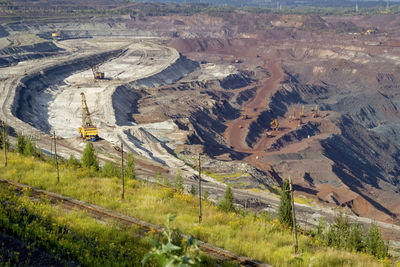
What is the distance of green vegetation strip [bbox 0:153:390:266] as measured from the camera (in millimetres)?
13484

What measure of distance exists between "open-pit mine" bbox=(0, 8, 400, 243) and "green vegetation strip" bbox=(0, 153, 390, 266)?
14757mm

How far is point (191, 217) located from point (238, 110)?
76.9m

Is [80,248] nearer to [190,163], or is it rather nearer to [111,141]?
[190,163]

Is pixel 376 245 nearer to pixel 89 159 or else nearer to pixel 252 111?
pixel 89 159

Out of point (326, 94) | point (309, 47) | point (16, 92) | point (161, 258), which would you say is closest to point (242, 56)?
point (309, 47)

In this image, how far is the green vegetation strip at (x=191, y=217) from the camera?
13.5 m

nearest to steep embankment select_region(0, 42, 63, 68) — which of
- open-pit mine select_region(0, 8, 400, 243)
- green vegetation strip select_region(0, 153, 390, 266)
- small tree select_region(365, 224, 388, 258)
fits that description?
open-pit mine select_region(0, 8, 400, 243)

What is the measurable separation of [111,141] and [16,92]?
27439 mm

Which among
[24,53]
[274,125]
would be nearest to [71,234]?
[274,125]

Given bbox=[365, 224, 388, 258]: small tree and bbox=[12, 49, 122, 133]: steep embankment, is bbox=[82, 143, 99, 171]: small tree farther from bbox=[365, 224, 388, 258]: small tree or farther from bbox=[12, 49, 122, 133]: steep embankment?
bbox=[12, 49, 122, 133]: steep embankment

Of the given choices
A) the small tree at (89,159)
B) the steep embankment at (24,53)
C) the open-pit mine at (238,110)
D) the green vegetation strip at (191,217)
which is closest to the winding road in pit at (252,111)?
the open-pit mine at (238,110)

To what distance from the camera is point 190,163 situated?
2007 inches

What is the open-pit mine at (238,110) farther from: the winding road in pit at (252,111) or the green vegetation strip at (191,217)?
the green vegetation strip at (191,217)

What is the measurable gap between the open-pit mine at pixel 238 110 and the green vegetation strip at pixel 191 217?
1476 centimetres
